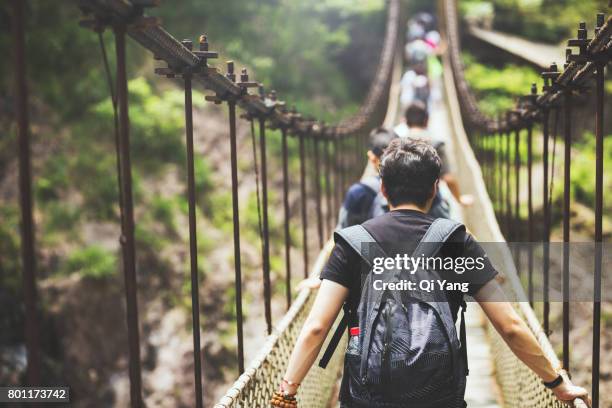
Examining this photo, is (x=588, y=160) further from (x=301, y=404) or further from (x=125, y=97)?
(x=125, y=97)

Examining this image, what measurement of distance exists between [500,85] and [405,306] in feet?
37.0

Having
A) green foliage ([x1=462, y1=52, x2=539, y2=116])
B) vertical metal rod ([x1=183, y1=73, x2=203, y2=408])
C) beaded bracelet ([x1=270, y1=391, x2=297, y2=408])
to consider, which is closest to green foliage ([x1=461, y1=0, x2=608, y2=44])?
green foliage ([x1=462, y1=52, x2=539, y2=116])

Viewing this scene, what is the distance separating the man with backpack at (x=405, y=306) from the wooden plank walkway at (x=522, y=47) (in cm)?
889

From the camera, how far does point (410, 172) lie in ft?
5.64

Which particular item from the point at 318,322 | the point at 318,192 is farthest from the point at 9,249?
the point at 318,322

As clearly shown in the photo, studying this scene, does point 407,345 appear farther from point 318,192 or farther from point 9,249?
point 9,249

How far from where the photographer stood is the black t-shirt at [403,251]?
1.66 metres

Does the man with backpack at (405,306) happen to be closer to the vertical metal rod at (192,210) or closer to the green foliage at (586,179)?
the vertical metal rod at (192,210)

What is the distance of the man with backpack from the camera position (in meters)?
A: 1.59

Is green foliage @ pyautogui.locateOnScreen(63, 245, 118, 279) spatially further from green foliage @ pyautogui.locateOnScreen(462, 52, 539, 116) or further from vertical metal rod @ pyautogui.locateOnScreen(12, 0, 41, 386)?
vertical metal rod @ pyautogui.locateOnScreen(12, 0, 41, 386)

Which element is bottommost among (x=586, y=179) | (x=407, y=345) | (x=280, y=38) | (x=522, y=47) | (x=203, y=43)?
(x=407, y=345)

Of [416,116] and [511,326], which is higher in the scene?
[416,116]

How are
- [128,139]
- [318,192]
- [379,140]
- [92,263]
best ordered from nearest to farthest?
[128,139] → [379,140] → [318,192] → [92,263]

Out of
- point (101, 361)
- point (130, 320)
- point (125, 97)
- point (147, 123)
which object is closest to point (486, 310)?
point (130, 320)
